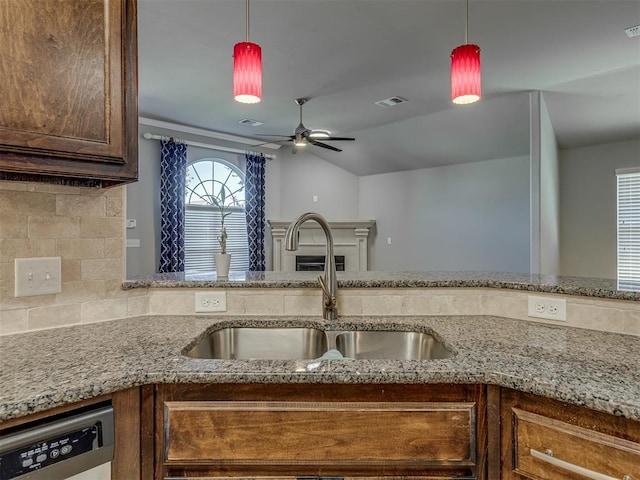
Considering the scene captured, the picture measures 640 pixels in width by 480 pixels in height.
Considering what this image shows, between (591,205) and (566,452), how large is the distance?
621 cm

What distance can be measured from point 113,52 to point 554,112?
502 cm

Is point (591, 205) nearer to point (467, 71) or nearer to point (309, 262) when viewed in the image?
point (309, 262)

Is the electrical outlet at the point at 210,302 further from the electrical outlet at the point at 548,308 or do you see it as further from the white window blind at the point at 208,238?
the white window blind at the point at 208,238

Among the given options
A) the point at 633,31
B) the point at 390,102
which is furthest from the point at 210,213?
the point at 633,31

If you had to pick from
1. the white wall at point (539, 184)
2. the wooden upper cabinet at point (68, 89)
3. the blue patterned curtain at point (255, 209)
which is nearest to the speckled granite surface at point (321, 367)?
the wooden upper cabinet at point (68, 89)

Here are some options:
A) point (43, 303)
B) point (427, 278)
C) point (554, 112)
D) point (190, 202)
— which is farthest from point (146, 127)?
point (554, 112)

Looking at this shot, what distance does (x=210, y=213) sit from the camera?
19.4ft

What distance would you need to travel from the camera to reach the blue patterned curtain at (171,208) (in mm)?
5215

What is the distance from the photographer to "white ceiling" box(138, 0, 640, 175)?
266 cm

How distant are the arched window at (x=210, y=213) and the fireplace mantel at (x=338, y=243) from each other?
0.63 metres

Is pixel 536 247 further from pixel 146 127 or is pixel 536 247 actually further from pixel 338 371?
pixel 146 127

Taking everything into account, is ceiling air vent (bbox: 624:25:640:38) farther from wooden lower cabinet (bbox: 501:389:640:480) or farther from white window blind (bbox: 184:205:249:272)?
white window blind (bbox: 184:205:249:272)

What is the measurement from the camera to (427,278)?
5.08ft

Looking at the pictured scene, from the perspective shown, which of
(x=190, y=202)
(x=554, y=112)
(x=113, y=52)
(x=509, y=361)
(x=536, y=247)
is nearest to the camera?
(x=509, y=361)
